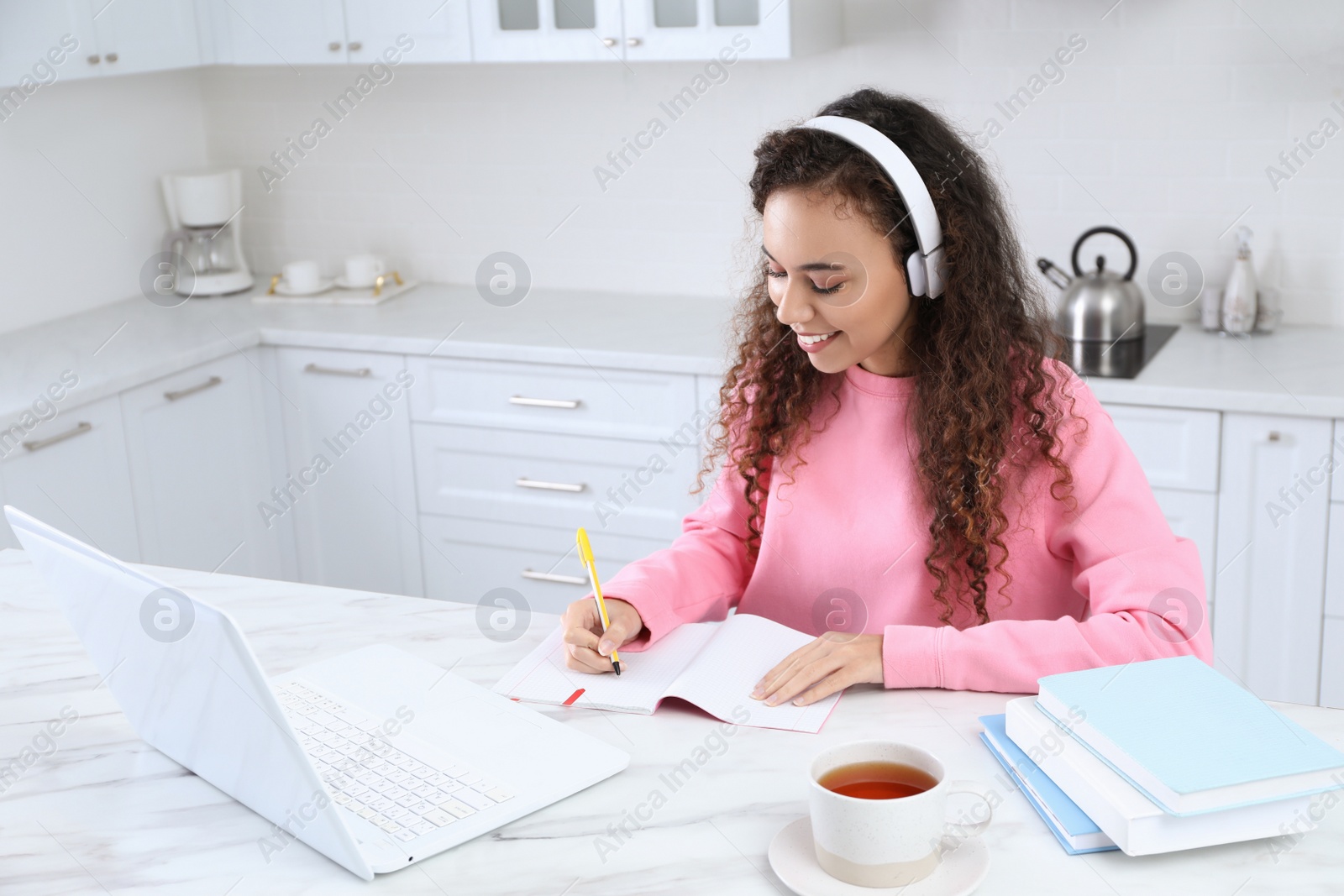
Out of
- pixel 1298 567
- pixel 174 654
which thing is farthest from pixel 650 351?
pixel 174 654

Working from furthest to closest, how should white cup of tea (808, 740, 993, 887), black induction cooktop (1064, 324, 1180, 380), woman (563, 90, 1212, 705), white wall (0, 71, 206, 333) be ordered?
1. white wall (0, 71, 206, 333)
2. black induction cooktop (1064, 324, 1180, 380)
3. woman (563, 90, 1212, 705)
4. white cup of tea (808, 740, 993, 887)

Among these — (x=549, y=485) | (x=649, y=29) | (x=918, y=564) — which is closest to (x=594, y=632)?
(x=918, y=564)

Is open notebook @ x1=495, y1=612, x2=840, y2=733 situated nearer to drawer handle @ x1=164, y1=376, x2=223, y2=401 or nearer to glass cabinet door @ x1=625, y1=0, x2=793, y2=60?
glass cabinet door @ x1=625, y1=0, x2=793, y2=60

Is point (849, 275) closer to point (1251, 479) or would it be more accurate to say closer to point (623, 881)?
point (623, 881)

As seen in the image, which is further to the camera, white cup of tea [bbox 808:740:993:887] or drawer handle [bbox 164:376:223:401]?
drawer handle [bbox 164:376:223:401]

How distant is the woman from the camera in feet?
4.36

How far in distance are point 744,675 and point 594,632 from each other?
184 mm

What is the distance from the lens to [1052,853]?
3.29 feet

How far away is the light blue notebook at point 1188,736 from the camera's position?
3.22ft

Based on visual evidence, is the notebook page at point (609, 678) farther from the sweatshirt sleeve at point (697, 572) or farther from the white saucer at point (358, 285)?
the white saucer at point (358, 285)

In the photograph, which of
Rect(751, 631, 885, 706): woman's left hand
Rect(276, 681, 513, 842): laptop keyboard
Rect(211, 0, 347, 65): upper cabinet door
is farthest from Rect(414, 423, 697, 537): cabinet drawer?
Rect(276, 681, 513, 842): laptop keyboard

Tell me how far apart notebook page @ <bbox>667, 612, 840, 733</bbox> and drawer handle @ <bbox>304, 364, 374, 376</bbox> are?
1.96 m

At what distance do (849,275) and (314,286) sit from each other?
A: 243 centimetres

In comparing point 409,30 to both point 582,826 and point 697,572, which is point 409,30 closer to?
point 697,572
